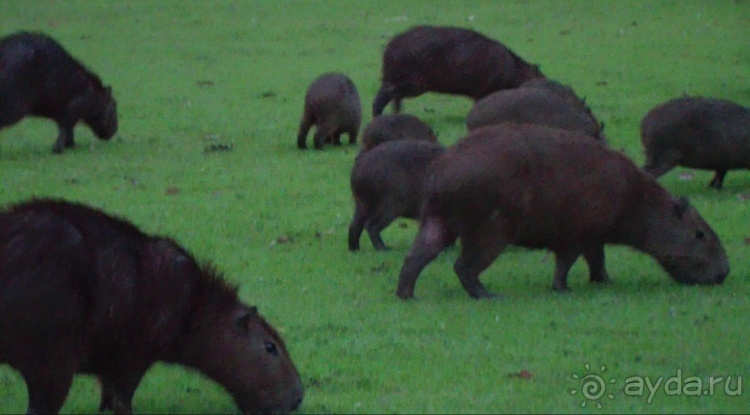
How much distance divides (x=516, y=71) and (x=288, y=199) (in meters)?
4.91

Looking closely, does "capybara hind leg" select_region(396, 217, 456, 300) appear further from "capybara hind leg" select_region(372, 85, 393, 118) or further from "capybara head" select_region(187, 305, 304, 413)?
"capybara hind leg" select_region(372, 85, 393, 118)

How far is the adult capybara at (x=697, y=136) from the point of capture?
1174cm

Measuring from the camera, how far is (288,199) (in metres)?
12.1

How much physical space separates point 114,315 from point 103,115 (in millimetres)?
9710

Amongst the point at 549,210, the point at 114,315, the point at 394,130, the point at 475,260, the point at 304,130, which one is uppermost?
the point at 114,315

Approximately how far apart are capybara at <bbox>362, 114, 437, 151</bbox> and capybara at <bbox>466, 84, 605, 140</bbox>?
545mm

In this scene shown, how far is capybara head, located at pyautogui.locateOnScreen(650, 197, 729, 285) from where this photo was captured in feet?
29.6

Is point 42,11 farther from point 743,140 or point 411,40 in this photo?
point 743,140

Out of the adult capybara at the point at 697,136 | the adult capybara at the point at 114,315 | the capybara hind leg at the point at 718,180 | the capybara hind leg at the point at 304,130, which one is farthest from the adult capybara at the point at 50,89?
the adult capybara at the point at 114,315

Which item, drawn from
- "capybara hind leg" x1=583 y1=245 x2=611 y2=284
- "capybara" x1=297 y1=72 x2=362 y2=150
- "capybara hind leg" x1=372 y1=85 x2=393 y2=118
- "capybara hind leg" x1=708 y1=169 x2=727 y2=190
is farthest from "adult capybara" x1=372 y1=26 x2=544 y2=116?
"capybara hind leg" x1=583 y1=245 x2=611 y2=284

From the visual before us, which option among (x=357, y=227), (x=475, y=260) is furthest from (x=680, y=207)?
(x=357, y=227)

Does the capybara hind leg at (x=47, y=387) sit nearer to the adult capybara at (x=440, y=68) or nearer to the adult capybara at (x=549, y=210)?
the adult capybara at (x=549, y=210)

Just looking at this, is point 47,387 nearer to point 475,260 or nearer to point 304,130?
point 475,260

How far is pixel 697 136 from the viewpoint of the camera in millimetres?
11758
